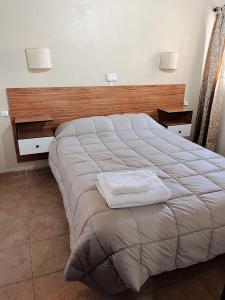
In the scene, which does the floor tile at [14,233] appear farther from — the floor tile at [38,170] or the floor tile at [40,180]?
the floor tile at [38,170]

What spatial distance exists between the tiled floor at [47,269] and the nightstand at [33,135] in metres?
0.69

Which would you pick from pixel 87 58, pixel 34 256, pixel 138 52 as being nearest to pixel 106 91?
pixel 87 58

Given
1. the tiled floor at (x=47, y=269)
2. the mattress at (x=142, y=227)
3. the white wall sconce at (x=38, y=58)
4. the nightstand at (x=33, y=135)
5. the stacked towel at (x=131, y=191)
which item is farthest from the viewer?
the nightstand at (x=33, y=135)

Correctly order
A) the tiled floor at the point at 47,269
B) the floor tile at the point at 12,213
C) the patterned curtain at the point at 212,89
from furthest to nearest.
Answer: the patterned curtain at the point at 212,89 → the floor tile at the point at 12,213 → the tiled floor at the point at 47,269

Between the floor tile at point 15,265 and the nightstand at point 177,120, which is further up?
the nightstand at point 177,120

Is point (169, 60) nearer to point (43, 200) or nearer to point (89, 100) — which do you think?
point (89, 100)

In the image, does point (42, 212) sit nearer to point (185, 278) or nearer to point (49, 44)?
point (185, 278)

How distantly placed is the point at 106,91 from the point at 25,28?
4.11 ft

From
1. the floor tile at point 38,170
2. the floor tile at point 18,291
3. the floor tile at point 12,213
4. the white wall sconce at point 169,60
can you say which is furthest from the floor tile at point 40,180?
the white wall sconce at point 169,60

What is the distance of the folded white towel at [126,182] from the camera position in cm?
140

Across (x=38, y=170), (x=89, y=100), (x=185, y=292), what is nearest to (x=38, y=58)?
(x=89, y=100)

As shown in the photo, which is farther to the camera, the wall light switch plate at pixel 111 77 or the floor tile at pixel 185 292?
the wall light switch plate at pixel 111 77

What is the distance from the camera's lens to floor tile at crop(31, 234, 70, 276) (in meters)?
1.68

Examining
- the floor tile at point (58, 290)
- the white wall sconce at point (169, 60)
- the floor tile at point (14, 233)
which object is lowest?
the floor tile at point (58, 290)
